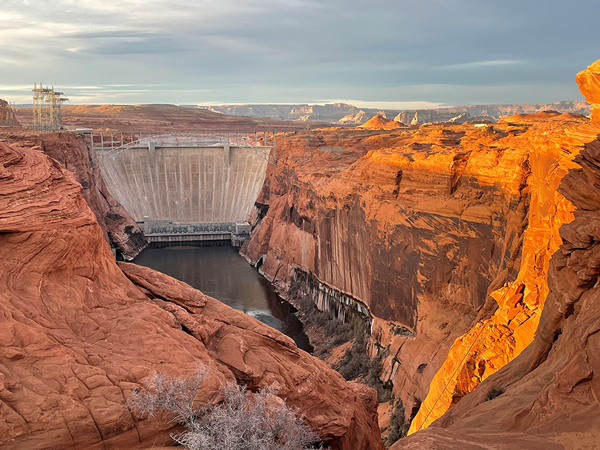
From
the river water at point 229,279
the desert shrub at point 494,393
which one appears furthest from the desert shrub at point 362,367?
the desert shrub at point 494,393

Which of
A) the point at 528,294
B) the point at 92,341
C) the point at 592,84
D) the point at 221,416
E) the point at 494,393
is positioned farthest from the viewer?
the point at 528,294

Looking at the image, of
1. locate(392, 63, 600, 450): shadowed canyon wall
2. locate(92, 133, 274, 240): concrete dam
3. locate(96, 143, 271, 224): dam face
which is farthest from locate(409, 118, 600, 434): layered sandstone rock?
locate(96, 143, 271, 224): dam face

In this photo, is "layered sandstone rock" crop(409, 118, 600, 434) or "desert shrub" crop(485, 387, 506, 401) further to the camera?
"layered sandstone rock" crop(409, 118, 600, 434)

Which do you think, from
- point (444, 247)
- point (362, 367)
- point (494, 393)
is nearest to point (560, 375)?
point (494, 393)

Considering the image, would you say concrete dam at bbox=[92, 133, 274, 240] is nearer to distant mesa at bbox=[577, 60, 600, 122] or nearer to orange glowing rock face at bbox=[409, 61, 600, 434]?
orange glowing rock face at bbox=[409, 61, 600, 434]

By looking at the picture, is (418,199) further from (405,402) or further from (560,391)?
(560,391)

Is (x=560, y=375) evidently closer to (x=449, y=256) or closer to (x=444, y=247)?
(x=449, y=256)

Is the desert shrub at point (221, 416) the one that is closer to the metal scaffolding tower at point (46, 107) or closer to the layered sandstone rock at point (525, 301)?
the layered sandstone rock at point (525, 301)
